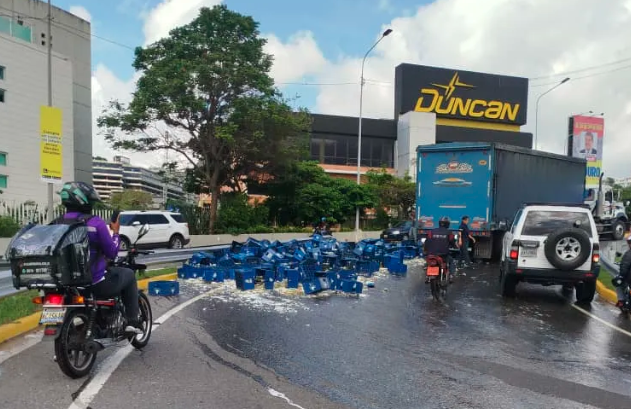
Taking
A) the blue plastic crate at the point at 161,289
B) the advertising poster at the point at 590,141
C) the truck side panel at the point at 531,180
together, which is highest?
the advertising poster at the point at 590,141

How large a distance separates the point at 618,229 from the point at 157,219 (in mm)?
24780

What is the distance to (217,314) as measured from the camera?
838cm

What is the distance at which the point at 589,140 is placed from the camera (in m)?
45.3

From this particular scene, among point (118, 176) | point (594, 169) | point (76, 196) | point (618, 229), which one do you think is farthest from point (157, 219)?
point (118, 176)

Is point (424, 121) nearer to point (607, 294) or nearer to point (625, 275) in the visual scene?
point (607, 294)

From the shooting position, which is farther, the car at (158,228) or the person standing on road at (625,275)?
the car at (158,228)

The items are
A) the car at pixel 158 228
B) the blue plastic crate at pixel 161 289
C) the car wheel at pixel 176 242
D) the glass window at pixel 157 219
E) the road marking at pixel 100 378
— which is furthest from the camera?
the car wheel at pixel 176 242

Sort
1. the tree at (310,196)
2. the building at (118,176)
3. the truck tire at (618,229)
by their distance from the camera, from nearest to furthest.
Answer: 1. the truck tire at (618,229)
2. the tree at (310,196)
3. the building at (118,176)

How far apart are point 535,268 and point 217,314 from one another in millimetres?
6237

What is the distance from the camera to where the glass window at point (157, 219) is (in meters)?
22.5

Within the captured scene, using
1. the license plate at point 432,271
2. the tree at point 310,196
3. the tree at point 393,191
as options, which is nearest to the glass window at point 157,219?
the tree at point 310,196

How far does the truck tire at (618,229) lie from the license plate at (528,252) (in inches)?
856

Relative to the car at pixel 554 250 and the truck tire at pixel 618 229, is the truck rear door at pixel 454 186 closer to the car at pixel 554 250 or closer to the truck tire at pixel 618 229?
the car at pixel 554 250

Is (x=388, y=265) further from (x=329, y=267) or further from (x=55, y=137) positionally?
(x=55, y=137)
